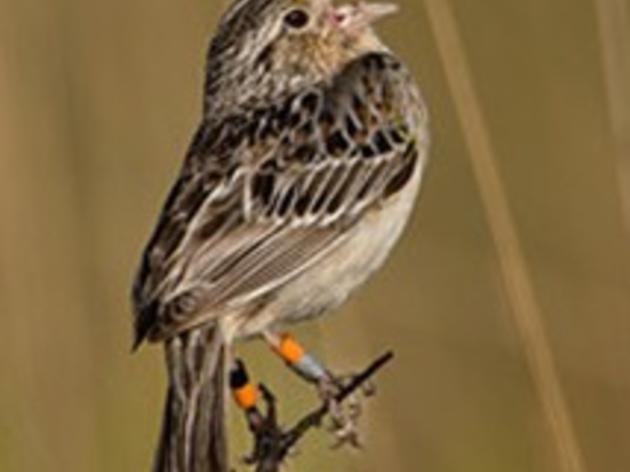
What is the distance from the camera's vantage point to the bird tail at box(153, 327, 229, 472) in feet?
20.4

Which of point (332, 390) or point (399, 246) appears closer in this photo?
point (332, 390)

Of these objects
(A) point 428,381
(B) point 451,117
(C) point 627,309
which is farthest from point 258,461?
(B) point 451,117

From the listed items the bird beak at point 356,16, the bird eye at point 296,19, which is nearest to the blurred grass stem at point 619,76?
the bird beak at point 356,16

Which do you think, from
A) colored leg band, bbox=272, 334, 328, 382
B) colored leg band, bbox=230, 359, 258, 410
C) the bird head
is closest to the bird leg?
colored leg band, bbox=272, 334, 328, 382

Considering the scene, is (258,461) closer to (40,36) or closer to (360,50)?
Result: (360,50)

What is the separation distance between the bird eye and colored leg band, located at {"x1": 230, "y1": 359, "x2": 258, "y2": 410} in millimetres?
1136

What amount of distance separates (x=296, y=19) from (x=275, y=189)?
0.59m

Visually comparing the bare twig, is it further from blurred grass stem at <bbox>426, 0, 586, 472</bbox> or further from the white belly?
the white belly

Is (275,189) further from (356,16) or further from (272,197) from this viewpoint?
(356,16)

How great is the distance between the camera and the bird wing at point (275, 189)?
21.7ft

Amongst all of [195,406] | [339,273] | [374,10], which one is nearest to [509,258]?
[339,273]

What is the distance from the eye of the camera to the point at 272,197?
6945 millimetres

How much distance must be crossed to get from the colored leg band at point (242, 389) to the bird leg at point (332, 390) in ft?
0.43

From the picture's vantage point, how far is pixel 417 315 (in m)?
8.41
